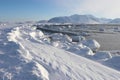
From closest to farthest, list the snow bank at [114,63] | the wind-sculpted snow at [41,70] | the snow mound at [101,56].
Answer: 1. the wind-sculpted snow at [41,70]
2. the snow bank at [114,63]
3. the snow mound at [101,56]

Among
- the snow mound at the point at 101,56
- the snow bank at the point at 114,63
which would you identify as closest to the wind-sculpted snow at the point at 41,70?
the snow bank at the point at 114,63

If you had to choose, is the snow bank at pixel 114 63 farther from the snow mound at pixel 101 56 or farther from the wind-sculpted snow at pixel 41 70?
the wind-sculpted snow at pixel 41 70

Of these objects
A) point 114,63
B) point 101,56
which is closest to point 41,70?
point 114,63

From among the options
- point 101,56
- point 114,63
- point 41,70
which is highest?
point 41,70

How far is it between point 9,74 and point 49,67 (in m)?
1.04

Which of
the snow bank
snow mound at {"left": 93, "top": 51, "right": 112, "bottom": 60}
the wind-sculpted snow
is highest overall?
the wind-sculpted snow

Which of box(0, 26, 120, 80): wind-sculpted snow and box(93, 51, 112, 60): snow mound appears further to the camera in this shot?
box(93, 51, 112, 60): snow mound

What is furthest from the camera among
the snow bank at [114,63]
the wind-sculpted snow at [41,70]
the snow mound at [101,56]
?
the snow mound at [101,56]

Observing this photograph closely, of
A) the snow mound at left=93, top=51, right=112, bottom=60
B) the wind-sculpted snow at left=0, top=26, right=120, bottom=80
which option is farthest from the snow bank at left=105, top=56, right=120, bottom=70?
the wind-sculpted snow at left=0, top=26, right=120, bottom=80

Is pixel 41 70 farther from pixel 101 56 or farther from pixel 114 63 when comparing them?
pixel 101 56

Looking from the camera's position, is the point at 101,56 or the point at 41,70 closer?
the point at 41,70

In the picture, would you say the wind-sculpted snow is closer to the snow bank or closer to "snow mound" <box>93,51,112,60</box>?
the snow bank

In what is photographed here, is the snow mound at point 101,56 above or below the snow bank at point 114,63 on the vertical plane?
below

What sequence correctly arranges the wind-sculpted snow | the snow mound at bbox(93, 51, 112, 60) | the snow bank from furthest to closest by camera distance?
the snow mound at bbox(93, 51, 112, 60) < the snow bank < the wind-sculpted snow
